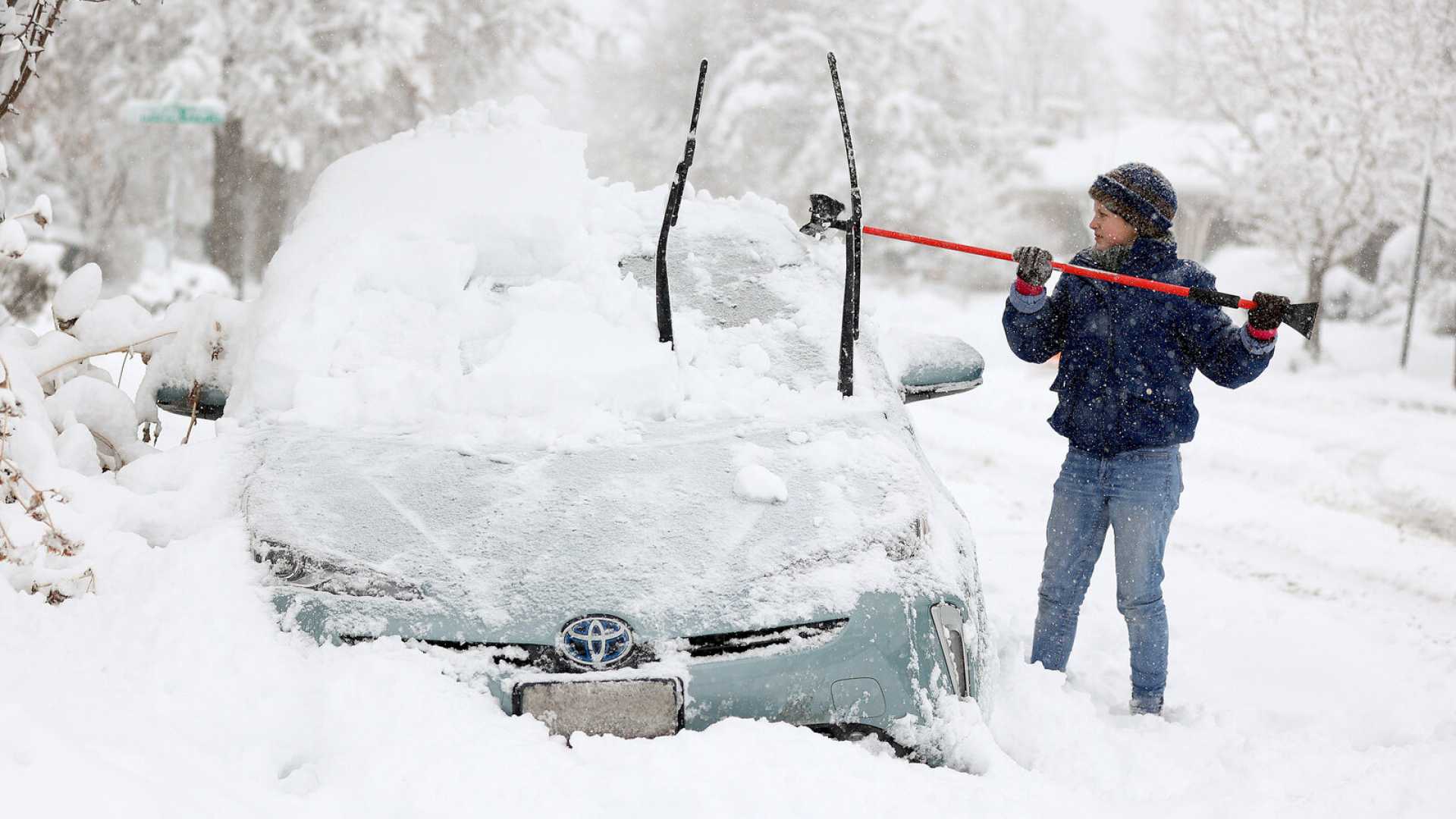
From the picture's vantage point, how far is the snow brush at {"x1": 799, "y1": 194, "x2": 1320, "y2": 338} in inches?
138

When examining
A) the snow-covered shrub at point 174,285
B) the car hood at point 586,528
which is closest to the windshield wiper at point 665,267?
the car hood at point 586,528

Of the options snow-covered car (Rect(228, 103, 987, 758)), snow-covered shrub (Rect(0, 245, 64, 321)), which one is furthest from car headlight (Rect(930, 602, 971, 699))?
snow-covered shrub (Rect(0, 245, 64, 321))

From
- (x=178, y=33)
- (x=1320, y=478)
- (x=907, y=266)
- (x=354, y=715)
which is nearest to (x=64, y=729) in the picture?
(x=354, y=715)

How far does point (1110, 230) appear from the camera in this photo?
3.78 metres

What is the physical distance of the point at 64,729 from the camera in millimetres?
2369

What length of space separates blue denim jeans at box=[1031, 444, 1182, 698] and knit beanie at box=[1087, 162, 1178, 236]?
0.72 metres

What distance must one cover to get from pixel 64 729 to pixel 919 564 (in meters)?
1.87

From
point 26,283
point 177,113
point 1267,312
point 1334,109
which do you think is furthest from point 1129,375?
point 1334,109

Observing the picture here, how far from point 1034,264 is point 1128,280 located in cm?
31

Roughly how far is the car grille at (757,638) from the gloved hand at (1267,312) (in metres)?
1.69

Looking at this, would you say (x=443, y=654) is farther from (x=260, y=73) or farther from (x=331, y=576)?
(x=260, y=73)

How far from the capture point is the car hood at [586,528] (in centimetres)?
265

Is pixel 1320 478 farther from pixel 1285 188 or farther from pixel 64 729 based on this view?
pixel 1285 188

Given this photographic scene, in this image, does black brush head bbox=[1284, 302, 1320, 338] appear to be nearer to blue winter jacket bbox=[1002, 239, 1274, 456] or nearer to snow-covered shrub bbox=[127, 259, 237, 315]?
blue winter jacket bbox=[1002, 239, 1274, 456]
